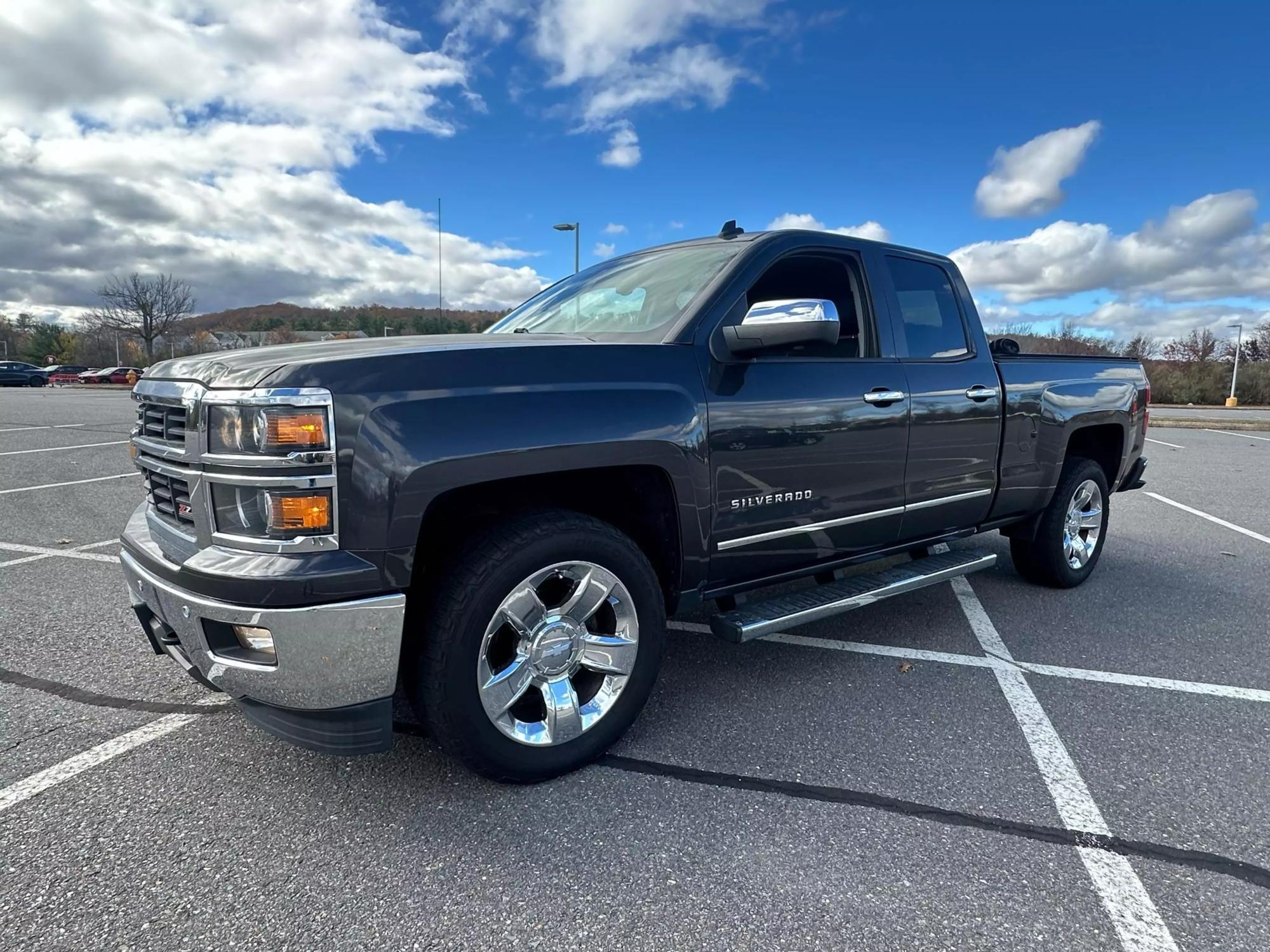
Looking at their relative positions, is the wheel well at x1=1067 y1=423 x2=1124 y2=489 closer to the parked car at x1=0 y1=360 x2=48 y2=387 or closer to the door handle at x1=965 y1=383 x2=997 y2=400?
the door handle at x1=965 y1=383 x2=997 y2=400

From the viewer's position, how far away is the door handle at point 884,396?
3316 mm

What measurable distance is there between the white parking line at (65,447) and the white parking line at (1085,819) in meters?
12.3

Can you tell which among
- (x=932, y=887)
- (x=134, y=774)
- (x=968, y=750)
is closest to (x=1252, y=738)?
(x=968, y=750)

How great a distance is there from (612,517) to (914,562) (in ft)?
6.23

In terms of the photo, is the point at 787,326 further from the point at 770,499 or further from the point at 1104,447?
the point at 1104,447

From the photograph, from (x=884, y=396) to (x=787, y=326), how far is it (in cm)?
99

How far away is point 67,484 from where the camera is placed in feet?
26.5

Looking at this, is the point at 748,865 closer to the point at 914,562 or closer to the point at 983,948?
the point at 983,948

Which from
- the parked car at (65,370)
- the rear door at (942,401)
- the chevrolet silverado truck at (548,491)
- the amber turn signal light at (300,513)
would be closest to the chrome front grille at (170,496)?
the chevrolet silverado truck at (548,491)

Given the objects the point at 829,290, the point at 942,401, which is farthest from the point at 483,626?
the point at 942,401

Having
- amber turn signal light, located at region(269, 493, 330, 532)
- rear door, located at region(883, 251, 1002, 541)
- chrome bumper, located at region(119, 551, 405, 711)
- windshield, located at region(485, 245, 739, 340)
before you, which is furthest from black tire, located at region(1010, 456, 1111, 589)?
amber turn signal light, located at region(269, 493, 330, 532)

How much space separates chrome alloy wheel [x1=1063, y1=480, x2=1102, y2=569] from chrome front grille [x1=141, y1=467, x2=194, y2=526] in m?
4.72

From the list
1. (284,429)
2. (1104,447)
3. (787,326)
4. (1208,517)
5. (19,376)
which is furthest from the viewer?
(19,376)

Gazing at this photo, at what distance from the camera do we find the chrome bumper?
2.07 metres
